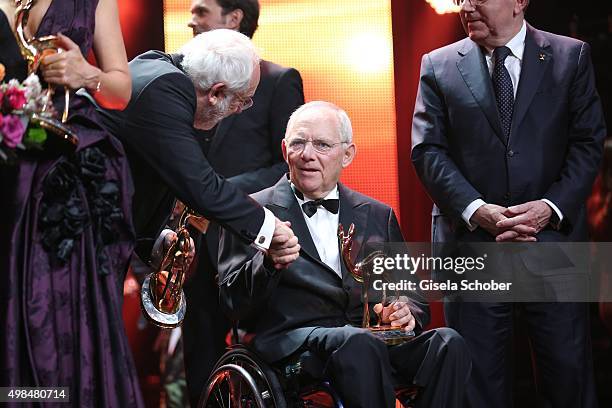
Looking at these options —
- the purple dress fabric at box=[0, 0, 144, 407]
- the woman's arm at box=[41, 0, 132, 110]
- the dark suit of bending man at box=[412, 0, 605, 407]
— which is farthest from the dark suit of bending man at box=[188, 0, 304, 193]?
the purple dress fabric at box=[0, 0, 144, 407]

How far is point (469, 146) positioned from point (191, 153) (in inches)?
51.1

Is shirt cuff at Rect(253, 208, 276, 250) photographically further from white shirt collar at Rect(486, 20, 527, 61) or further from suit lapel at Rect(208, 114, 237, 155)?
white shirt collar at Rect(486, 20, 527, 61)

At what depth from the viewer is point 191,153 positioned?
306cm

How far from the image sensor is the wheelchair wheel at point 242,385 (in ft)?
10.5

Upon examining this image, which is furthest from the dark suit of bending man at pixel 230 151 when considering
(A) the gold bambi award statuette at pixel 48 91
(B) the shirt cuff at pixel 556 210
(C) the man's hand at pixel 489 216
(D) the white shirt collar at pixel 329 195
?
(A) the gold bambi award statuette at pixel 48 91

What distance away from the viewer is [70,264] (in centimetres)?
261

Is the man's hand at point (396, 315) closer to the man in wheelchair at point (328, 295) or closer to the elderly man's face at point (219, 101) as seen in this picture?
the man in wheelchair at point (328, 295)

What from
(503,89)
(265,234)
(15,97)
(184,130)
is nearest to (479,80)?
(503,89)

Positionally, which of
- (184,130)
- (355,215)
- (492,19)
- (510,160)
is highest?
(492,19)

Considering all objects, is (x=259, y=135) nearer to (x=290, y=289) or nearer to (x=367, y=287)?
(x=290, y=289)

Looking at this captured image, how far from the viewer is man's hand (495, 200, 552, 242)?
12.4 feet

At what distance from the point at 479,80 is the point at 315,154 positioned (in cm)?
71

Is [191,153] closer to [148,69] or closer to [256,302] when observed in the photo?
[148,69]

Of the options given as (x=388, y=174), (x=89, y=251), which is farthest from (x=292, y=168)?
(x=388, y=174)
